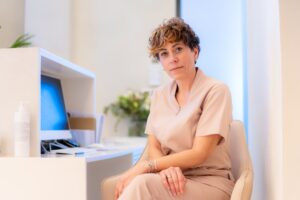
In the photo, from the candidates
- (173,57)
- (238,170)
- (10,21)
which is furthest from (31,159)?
(10,21)

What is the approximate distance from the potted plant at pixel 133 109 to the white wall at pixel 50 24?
68cm

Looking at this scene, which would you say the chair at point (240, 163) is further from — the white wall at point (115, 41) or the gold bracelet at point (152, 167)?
the white wall at point (115, 41)

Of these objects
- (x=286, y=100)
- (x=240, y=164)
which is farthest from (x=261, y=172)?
(x=286, y=100)

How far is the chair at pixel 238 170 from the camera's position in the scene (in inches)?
54.8

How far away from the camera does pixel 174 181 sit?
137cm

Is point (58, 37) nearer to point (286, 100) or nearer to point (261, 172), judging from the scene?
point (261, 172)

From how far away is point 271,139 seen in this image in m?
1.42

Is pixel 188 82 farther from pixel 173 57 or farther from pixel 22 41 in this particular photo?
pixel 22 41

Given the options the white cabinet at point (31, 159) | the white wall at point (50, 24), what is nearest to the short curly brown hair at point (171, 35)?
the white cabinet at point (31, 159)

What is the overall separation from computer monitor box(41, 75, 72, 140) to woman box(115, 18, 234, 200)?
1.69 feet

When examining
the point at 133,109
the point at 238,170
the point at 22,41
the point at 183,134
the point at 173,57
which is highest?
the point at 22,41

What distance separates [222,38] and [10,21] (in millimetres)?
1836

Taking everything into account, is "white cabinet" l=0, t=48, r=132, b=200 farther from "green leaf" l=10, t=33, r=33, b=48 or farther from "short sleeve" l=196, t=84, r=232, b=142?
"green leaf" l=10, t=33, r=33, b=48

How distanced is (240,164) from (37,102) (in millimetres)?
920
